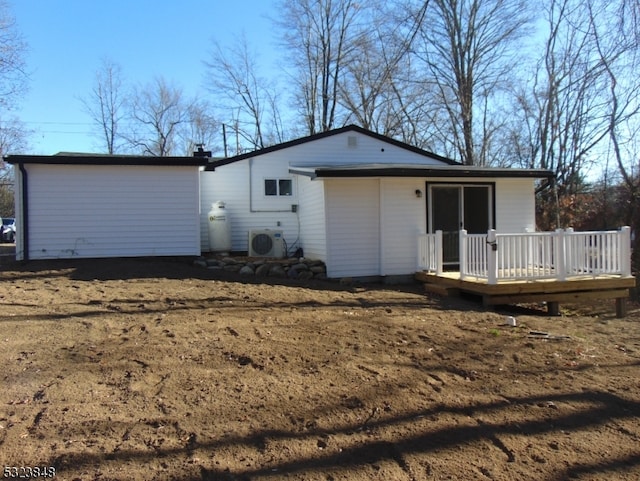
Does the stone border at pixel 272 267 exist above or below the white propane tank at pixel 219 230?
below

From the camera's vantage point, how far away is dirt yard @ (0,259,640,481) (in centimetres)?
304

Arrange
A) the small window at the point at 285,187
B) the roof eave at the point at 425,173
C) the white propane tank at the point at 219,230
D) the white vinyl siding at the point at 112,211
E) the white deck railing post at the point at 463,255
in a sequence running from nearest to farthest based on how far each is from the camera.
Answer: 1. the white deck railing post at the point at 463,255
2. the roof eave at the point at 425,173
3. the white vinyl siding at the point at 112,211
4. the white propane tank at the point at 219,230
5. the small window at the point at 285,187

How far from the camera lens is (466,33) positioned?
25812 millimetres

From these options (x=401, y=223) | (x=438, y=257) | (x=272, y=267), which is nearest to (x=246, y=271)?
(x=272, y=267)

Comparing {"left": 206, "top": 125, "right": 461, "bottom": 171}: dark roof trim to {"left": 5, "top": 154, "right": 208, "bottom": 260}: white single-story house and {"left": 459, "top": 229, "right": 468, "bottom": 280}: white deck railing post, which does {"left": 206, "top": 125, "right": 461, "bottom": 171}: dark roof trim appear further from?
{"left": 459, "top": 229, "right": 468, "bottom": 280}: white deck railing post

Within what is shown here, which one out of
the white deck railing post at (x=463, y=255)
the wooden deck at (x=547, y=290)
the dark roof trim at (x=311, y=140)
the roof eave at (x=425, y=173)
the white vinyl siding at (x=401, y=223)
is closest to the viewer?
the wooden deck at (x=547, y=290)

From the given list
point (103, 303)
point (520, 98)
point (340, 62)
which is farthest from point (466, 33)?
point (103, 303)

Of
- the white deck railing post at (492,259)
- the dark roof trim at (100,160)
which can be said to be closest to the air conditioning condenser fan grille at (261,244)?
the dark roof trim at (100,160)

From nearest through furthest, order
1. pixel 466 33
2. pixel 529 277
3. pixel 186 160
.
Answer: pixel 529 277, pixel 186 160, pixel 466 33

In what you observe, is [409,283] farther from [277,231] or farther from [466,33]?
[466,33]

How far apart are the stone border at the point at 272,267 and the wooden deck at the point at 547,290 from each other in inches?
108

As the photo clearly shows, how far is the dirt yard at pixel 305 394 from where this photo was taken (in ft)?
9.99

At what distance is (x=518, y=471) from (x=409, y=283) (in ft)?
26.3

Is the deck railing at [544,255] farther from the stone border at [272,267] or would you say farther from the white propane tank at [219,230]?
the white propane tank at [219,230]
